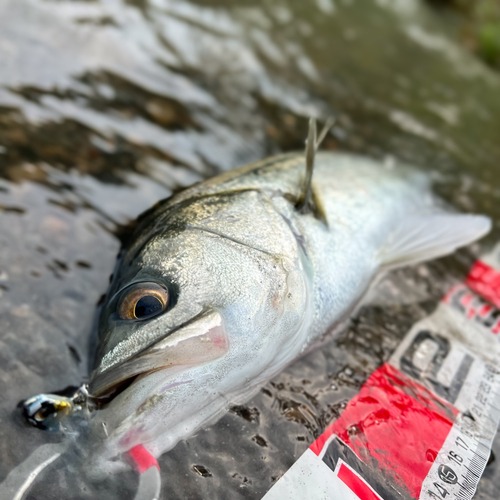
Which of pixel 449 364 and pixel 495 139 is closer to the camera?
pixel 449 364

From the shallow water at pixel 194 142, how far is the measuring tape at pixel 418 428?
112mm

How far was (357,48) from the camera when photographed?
565cm

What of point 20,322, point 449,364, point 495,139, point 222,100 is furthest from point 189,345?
point 495,139

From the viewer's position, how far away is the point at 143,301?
1.73 m

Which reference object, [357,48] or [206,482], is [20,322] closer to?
[206,482]

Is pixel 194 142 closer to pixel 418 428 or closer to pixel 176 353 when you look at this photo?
pixel 176 353

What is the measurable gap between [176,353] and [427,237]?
81.8 inches

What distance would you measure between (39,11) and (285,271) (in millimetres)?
4040

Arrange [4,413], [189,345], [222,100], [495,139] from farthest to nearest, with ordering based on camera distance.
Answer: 1. [495,139]
2. [222,100]
3. [4,413]
4. [189,345]

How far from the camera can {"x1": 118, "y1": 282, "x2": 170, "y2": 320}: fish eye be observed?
1716 mm

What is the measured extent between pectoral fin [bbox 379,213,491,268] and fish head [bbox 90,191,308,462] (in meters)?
1.08

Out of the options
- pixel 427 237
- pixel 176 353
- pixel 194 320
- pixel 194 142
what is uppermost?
pixel 427 237

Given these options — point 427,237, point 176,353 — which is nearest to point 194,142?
point 427,237

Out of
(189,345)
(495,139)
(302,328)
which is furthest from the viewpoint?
(495,139)
